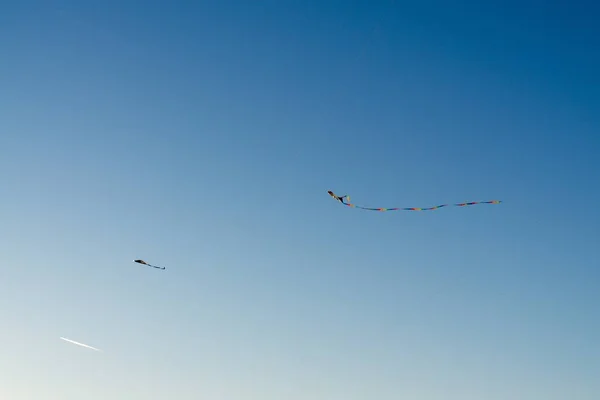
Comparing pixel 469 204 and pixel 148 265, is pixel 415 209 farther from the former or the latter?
pixel 148 265

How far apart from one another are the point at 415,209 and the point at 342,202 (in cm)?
789

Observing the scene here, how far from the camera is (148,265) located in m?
49.2

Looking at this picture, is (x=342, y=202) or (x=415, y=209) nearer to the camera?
(x=415, y=209)

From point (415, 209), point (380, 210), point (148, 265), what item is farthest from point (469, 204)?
point (148, 265)

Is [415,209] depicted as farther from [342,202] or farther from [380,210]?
[342,202]

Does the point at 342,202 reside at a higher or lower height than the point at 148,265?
higher

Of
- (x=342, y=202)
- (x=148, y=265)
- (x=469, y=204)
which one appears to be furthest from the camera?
(x=148, y=265)

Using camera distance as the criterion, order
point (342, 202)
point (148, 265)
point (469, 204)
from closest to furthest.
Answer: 1. point (469, 204)
2. point (342, 202)
3. point (148, 265)

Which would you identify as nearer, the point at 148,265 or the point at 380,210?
the point at 380,210

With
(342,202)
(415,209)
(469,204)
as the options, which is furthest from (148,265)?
(469,204)

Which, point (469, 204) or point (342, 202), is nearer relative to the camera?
point (469, 204)

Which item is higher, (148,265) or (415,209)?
(415,209)

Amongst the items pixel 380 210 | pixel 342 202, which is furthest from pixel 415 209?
pixel 342 202

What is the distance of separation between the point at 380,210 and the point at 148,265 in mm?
32225
